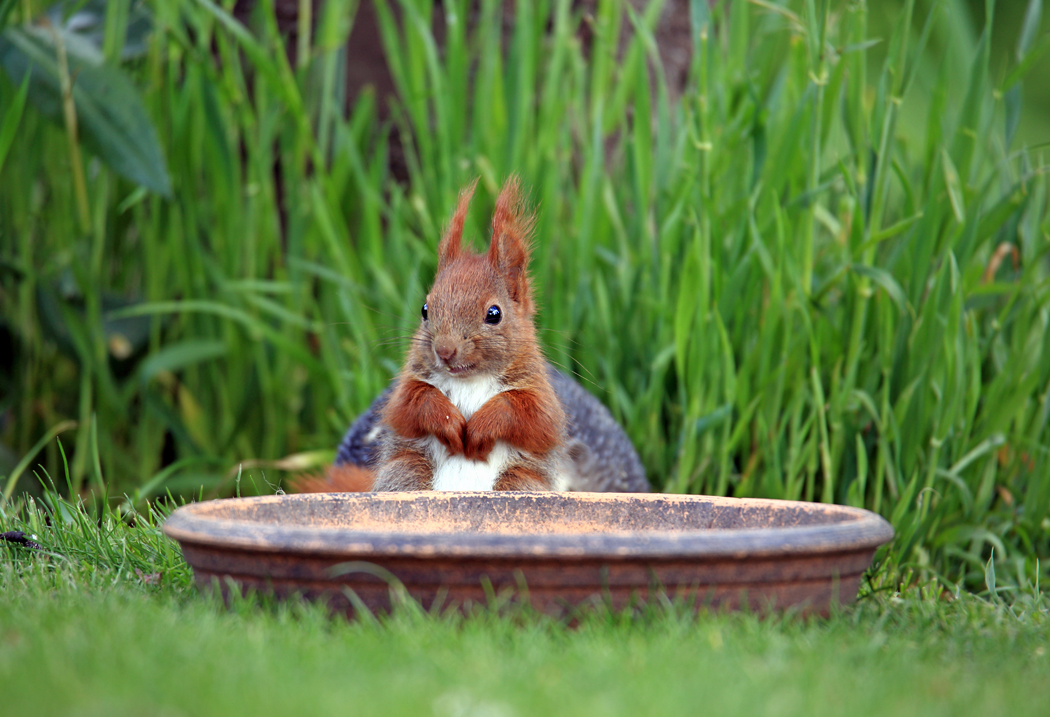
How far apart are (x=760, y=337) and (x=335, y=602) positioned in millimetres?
1253

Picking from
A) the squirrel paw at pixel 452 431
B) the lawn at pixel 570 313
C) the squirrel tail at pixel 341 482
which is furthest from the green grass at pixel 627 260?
the squirrel paw at pixel 452 431

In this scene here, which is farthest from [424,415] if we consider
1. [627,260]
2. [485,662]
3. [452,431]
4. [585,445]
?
[627,260]

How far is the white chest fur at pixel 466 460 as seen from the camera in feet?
5.61

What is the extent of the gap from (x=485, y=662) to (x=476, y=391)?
80cm

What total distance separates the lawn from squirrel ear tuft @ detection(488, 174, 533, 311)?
0.32 m

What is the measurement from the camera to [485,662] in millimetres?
988

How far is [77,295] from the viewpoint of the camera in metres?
2.63

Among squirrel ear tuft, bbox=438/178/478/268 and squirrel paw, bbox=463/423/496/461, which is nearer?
squirrel paw, bbox=463/423/496/461

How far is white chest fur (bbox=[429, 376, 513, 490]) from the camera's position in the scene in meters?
1.71

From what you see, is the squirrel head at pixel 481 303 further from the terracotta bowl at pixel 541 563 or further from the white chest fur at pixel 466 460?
the terracotta bowl at pixel 541 563

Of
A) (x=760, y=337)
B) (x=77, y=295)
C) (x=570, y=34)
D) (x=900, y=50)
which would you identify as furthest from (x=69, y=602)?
(x=570, y=34)

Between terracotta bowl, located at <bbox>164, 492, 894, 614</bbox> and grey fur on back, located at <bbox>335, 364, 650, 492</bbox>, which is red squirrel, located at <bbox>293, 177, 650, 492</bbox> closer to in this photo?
grey fur on back, located at <bbox>335, 364, 650, 492</bbox>

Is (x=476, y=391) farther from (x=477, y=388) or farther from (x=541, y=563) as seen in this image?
(x=541, y=563)

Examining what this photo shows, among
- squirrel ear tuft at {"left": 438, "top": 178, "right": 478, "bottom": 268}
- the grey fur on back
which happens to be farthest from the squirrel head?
the grey fur on back
